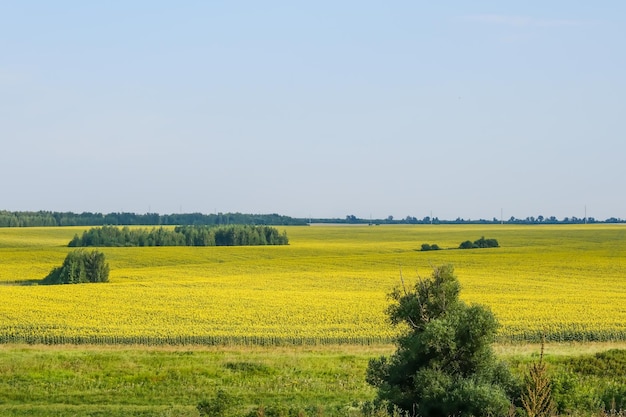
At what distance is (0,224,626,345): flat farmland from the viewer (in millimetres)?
34719

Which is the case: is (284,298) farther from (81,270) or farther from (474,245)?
(474,245)

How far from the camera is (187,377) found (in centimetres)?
2503

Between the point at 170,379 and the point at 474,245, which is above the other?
the point at 474,245

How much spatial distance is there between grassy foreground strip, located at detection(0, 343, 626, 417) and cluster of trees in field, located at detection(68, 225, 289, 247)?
7948cm

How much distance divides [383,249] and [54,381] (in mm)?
76950

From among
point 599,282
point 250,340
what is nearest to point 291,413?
point 250,340

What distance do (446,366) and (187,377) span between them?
36.6 ft

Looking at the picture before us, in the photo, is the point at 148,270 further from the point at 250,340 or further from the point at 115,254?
the point at 250,340

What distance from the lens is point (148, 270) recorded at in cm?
7219

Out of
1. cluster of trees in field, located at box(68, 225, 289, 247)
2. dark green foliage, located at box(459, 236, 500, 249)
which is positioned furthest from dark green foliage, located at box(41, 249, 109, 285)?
dark green foliage, located at box(459, 236, 500, 249)

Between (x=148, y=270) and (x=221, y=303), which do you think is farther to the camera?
(x=148, y=270)

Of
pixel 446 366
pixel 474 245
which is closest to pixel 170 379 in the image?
pixel 446 366

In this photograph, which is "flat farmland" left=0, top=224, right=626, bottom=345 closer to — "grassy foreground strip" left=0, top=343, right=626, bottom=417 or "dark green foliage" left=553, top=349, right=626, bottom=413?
"grassy foreground strip" left=0, top=343, right=626, bottom=417

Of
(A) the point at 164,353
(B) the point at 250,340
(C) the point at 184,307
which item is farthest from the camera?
A: (C) the point at 184,307
